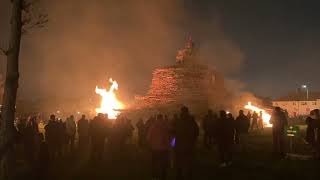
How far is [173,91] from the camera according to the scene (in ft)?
136

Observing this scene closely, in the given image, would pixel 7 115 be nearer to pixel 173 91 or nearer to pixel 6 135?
pixel 6 135

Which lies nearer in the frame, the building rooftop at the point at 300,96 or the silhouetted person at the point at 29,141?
the silhouetted person at the point at 29,141

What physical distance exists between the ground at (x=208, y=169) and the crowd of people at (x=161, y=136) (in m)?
0.59

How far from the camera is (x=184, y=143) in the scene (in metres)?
11.7

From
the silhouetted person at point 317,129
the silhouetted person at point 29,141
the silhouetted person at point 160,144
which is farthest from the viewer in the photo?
the silhouetted person at point 317,129

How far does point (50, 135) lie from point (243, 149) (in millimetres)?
8481

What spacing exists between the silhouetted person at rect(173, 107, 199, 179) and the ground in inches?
25.4

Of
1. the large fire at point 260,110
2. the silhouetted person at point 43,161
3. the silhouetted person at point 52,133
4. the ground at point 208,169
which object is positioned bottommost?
the ground at point 208,169

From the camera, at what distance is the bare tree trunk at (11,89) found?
11.2 m

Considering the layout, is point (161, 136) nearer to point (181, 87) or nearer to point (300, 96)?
point (181, 87)

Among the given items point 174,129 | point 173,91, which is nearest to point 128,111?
point 173,91

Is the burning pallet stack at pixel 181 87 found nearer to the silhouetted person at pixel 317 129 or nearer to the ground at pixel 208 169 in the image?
the ground at pixel 208 169

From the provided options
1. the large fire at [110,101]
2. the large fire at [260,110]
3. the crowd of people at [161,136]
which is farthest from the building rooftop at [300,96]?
the crowd of people at [161,136]

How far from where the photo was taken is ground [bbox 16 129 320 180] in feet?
40.1
